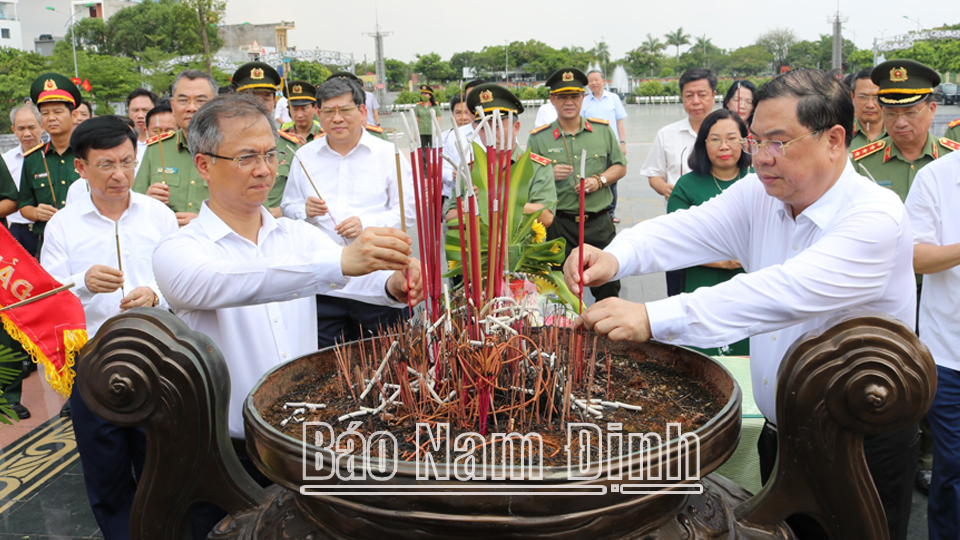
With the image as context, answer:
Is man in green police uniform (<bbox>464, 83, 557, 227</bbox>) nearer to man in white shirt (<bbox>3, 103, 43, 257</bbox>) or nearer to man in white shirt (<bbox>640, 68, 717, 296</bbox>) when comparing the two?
man in white shirt (<bbox>640, 68, 717, 296</bbox>)

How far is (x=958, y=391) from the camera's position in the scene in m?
2.41

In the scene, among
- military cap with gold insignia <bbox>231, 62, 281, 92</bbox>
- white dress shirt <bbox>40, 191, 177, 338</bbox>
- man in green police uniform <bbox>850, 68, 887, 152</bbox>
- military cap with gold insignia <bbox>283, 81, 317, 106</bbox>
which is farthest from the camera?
military cap with gold insignia <bbox>283, 81, 317, 106</bbox>

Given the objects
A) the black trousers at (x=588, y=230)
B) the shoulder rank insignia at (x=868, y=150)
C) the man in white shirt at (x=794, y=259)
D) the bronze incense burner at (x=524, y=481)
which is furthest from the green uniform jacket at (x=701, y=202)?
the bronze incense burner at (x=524, y=481)

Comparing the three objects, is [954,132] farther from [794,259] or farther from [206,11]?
[206,11]

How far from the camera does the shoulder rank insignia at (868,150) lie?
12.8 ft

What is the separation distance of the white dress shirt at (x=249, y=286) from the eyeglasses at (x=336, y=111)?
1.86 metres

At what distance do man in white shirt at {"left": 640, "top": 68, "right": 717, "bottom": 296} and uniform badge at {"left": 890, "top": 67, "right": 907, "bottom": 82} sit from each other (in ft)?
5.24

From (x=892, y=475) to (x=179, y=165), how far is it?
3.67m

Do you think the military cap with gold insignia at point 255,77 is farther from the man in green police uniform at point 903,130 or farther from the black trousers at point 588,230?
the man in green police uniform at point 903,130

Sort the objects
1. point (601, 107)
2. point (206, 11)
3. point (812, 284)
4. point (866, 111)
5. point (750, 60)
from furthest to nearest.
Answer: point (750, 60)
point (206, 11)
point (601, 107)
point (866, 111)
point (812, 284)

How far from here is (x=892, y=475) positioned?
5.97ft

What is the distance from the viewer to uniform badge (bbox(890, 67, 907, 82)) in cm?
356

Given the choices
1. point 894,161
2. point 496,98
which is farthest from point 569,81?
point 894,161

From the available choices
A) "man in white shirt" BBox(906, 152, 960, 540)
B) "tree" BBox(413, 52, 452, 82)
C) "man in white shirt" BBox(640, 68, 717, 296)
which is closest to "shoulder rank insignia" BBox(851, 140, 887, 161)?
"man in white shirt" BBox(640, 68, 717, 296)
